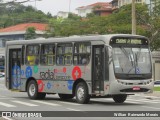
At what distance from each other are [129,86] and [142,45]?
223 centimetres

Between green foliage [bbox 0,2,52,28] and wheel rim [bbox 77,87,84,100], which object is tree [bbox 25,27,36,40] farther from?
wheel rim [bbox 77,87,84,100]

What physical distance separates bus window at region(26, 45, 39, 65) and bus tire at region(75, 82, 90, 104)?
3816 mm

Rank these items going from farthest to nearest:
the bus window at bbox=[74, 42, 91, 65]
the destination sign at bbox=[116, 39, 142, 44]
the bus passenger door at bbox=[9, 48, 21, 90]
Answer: the bus passenger door at bbox=[9, 48, 21, 90], the bus window at bbox=[74, 42, 91, 65], the destination sign at bbox=[116, 39, 142, 44]

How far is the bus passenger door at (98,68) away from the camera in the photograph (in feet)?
72.8

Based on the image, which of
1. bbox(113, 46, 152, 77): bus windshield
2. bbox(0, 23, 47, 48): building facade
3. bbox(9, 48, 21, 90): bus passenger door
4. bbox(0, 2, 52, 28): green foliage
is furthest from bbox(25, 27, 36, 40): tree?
bbox(113, 46, 152, 77): bus windshield

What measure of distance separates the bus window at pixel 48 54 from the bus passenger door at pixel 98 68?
3.14m

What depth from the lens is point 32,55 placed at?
26516 millimetres

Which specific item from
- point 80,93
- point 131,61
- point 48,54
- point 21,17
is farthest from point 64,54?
point 21,17

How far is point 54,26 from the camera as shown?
77.1 meters

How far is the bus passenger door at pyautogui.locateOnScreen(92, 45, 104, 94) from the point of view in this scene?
874 inches

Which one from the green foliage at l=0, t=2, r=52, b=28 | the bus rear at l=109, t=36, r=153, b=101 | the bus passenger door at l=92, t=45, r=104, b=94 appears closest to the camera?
the bus rear at l=109, t=36, r=153, b=101

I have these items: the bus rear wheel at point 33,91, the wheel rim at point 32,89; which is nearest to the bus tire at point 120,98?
the bus rear wheel at point 33,91

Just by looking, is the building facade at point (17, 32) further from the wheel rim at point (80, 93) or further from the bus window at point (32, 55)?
the wheel rim at point (80, 93)

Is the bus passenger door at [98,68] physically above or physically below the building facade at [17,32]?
below
